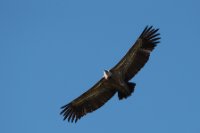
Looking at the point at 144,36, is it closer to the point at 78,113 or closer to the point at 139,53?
the point at 139,53

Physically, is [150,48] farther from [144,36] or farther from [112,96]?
[112,96]

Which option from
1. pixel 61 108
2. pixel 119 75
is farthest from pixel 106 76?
pixel 61 108

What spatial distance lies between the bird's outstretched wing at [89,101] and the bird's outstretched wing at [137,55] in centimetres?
107

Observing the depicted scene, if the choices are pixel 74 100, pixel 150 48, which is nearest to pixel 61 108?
pixel 74 100

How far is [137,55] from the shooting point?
34562 mm

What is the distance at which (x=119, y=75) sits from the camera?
113 feet

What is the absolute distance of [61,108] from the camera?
35812mm

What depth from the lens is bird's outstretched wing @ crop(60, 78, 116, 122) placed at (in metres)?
35.2

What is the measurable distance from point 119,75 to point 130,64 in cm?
72

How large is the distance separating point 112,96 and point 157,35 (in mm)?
3566

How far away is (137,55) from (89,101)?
3253mm

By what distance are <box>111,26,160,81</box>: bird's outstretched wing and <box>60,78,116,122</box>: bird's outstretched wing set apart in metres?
1.07

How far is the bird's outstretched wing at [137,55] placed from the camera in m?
34.5

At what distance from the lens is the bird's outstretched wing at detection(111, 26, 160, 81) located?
34.5 meters
